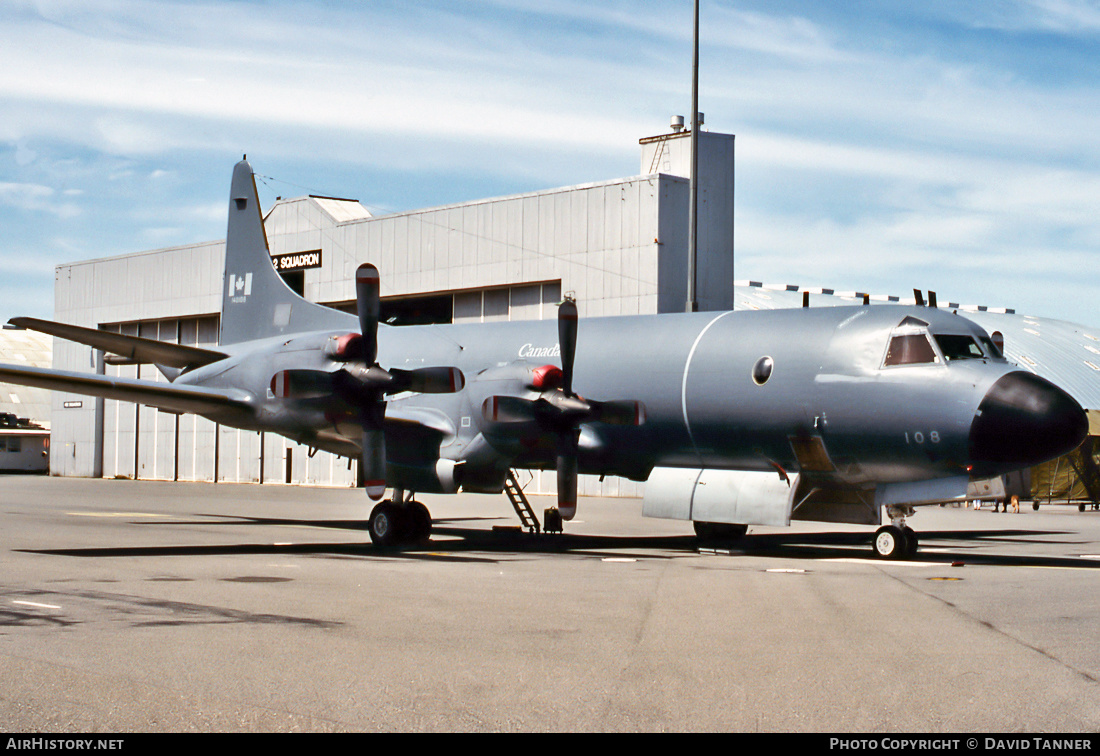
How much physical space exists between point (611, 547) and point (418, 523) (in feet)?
12.4

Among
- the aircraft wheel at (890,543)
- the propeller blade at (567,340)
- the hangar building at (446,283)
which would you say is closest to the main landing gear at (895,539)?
the aircraft wheel at (890,543)

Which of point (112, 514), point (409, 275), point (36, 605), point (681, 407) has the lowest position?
point (112, 514)

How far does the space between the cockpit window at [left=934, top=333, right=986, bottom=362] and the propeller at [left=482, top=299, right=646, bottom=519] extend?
16.8 feet

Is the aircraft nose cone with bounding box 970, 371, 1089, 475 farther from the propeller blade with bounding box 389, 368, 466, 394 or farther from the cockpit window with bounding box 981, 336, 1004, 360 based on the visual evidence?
the propeller blade with bounding box 389, 368, 466, 394

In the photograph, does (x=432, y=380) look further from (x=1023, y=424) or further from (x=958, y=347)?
(x=1023, y=424)

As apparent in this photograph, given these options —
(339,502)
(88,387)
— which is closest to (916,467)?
(88,387)

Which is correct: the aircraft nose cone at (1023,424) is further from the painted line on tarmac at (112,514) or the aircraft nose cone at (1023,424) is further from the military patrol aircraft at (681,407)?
the painted line on tarmac at (112,514)

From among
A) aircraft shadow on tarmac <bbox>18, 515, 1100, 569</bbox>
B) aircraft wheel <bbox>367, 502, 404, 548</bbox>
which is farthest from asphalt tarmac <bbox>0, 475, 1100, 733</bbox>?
aircraft wheel <bbox>367, 502, 404, 548</bbox>

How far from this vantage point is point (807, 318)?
1928 centimetres

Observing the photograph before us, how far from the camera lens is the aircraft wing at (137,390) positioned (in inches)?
758

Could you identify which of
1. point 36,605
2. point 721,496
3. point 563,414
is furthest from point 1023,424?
point 36,605

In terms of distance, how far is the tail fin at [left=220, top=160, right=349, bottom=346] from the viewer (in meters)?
25.9

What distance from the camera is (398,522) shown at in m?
20.7

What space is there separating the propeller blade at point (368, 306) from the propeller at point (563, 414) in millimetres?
2293
